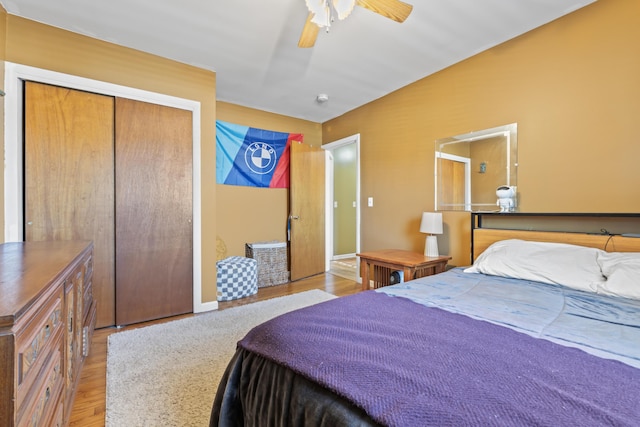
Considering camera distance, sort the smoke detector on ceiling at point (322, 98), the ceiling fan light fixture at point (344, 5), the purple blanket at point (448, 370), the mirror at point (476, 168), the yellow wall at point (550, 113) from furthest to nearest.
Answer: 1. the smoke detector on ceiling at point (322, 98)
2. the mirror at point (476, 168)
3. the yellow wall at point (550, 113)
4. the ceiling fan light fixture at point (344, 5)
5. the purple blanket at point (448, 370)

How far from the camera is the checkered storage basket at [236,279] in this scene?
126 inches

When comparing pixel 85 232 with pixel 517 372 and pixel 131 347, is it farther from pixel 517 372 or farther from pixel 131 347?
pixel 517 372

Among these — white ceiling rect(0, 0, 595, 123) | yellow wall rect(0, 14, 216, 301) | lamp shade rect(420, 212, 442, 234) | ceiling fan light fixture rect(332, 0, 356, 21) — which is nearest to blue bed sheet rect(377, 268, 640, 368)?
lamp shade rect(420, 212, 442, 234)

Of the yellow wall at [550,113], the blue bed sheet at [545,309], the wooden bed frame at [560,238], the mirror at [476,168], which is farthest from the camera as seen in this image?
the mirror at [476,168]

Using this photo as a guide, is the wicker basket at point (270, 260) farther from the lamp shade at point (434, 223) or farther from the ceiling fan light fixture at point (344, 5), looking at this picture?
the ceiling fan light fixture at point (344, 5)

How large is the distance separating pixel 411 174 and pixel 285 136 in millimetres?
1969

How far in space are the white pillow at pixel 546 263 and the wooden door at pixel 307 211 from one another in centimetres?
247

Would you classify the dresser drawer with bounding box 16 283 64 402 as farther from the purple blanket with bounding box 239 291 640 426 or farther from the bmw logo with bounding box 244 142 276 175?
the bmw logo with bounding box 244 142 276 175

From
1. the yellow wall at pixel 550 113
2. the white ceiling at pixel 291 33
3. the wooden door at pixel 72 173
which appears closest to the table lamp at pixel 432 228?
the yellow wall at pixel 550 113

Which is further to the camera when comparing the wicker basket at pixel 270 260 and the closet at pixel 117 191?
the wicker basket at pixel 270 260

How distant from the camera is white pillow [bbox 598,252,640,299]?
142cm

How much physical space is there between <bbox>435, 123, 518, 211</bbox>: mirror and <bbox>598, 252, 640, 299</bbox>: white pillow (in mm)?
848

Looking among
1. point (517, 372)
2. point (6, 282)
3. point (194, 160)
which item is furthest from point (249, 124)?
point (517, 372)

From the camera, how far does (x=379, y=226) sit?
12.0 ft
